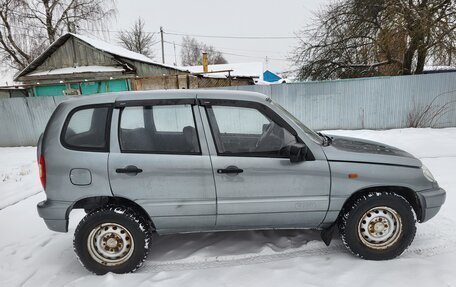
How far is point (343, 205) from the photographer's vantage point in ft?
8.95

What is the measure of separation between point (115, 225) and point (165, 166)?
2.60ft

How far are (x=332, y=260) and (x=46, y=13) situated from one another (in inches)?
1041

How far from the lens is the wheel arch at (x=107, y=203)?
2713 millimetres

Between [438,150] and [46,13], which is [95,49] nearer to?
[46,13]

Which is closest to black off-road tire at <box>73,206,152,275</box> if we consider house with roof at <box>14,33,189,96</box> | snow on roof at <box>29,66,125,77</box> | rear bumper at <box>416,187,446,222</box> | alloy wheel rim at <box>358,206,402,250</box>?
alloy wheel rim at <box>358,206,402,250</box>

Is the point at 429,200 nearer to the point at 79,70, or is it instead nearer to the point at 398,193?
the point at 398,193

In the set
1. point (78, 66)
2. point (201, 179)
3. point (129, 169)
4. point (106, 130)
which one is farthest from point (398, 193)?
point (78, 66)

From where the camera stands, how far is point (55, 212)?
2.63m

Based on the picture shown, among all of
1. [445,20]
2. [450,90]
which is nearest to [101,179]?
[450,90]

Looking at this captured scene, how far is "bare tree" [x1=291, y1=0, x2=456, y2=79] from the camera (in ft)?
30.9

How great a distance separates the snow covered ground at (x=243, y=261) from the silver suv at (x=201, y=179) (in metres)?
0.20

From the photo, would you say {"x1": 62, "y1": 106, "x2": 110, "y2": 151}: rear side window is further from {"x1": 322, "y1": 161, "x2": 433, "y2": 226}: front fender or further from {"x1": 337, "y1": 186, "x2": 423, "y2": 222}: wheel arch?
{"x1": 337, "y1": 186, "x2": 423, "y2": 222}: wheel arch

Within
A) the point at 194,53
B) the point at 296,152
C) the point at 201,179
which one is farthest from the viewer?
the point at 194,53

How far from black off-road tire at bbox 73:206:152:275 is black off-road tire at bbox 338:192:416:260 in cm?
202
